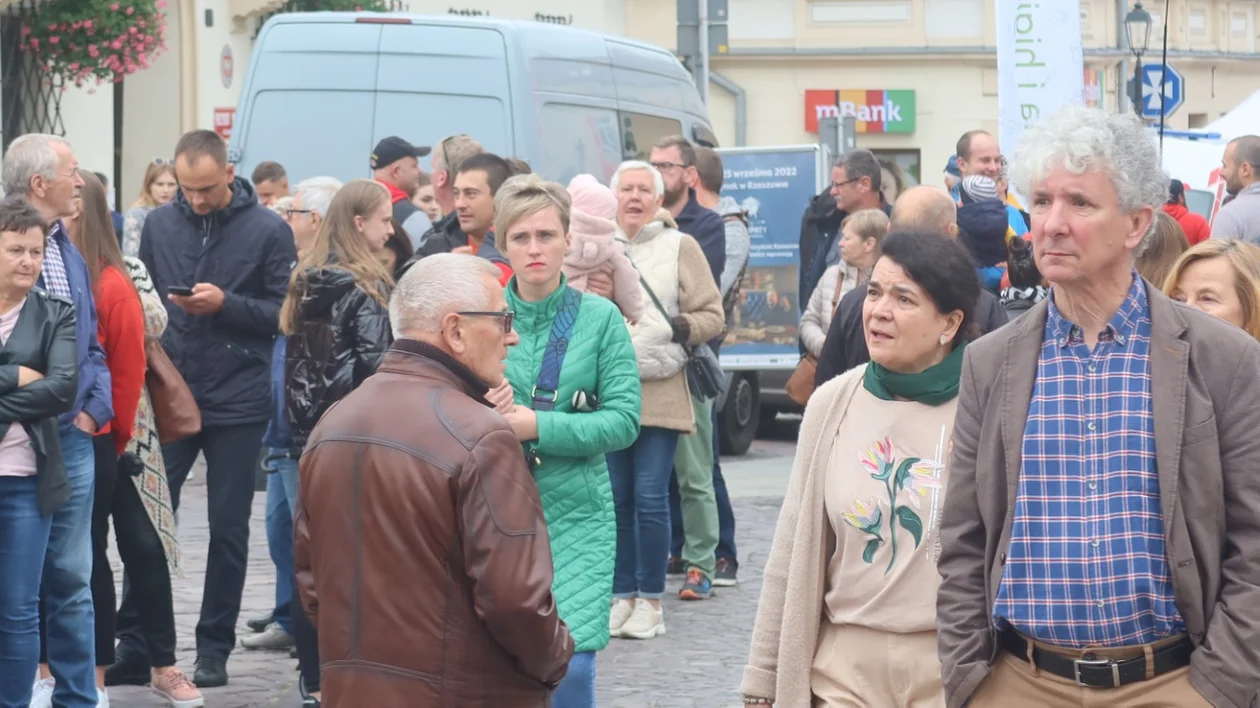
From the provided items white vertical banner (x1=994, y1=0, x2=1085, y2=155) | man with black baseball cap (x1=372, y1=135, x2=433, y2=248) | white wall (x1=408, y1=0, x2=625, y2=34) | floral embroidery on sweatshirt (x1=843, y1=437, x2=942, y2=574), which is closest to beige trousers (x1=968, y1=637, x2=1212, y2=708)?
floral embroidery on sweatshirt (x1=843, y1=437, x2=942, y2=574)

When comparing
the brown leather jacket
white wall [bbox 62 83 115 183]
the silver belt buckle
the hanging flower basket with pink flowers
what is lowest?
the silver belt buckle

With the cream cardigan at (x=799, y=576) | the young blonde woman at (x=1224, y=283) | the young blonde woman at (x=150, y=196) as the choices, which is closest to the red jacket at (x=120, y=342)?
the cream cardigan at (x=799, y=576)

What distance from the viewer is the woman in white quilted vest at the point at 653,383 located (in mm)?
8422

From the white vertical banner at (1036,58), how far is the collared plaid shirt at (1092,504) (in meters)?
5.74

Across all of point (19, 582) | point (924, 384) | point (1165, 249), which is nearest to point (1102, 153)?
point (924, 384)

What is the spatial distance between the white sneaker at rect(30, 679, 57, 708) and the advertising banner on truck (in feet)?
28.3

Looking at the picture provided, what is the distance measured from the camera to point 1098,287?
3682 millimetres

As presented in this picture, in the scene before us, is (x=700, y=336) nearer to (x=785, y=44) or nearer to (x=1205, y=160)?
(x=1205, y=160)

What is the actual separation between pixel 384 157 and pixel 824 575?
6.24 metres

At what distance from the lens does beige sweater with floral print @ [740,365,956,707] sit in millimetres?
4289

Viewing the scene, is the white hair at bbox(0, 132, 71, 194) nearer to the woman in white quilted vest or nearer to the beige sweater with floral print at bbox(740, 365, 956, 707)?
the woman in white quilted vest

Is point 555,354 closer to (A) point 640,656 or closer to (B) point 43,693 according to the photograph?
(B) point 43,693

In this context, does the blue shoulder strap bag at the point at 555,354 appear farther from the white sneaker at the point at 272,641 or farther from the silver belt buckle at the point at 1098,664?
the white sneaker at the point at 272,641

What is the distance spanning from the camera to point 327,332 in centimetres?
680
